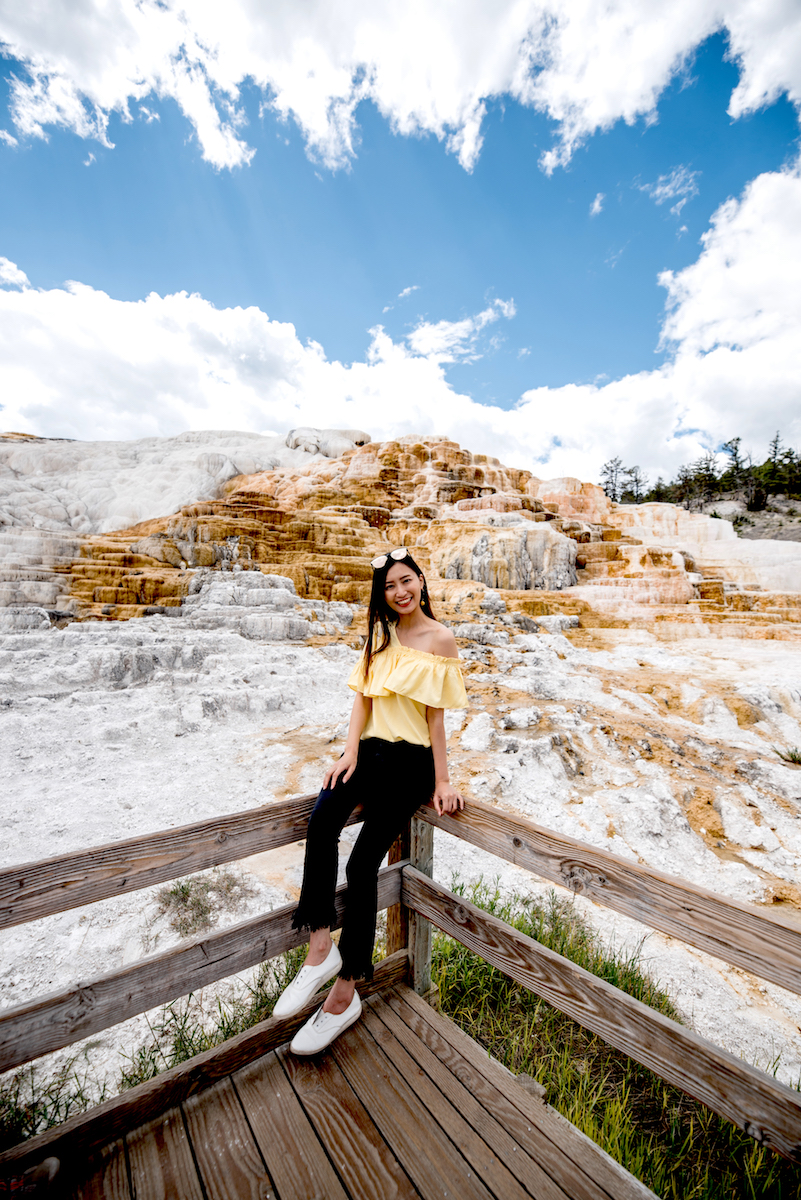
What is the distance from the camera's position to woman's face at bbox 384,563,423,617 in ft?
6.41

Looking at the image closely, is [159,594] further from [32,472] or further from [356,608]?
[32,472]

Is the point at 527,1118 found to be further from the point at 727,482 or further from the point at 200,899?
the point at 727,482

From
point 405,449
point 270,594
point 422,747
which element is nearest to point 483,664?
point 270,594

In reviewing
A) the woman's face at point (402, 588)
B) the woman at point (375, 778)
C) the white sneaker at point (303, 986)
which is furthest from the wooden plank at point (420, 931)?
the woman's face at point (402, 588)

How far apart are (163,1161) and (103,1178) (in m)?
0.14

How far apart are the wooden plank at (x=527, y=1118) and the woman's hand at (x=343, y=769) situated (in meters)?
0.85

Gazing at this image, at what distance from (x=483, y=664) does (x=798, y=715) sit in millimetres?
4762

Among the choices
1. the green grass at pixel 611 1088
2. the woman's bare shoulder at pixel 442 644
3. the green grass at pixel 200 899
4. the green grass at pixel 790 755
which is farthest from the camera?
the green grass at pixel 790 755

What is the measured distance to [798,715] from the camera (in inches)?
295

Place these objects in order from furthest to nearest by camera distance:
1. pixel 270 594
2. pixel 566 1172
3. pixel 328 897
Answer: pixel 270 594
pixel 328 897
pixel 566 1172

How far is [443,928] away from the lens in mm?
1802

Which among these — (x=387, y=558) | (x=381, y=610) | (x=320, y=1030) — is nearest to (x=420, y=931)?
(x=320, y=1030)

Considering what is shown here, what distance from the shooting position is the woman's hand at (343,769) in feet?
5.90

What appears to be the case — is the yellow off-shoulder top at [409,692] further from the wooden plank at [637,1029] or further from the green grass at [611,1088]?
the green grass at [611,1088]
